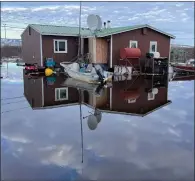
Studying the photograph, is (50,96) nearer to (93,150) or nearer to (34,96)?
(34,96)

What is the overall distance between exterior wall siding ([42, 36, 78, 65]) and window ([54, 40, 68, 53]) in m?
0.21

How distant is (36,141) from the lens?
4.77 m

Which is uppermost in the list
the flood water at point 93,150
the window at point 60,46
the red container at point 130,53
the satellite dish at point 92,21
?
the satellite dish at point 92,21

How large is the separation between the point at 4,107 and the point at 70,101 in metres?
2.07

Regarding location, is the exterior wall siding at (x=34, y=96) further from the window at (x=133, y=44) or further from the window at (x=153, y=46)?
the window at (x=153, y=46)

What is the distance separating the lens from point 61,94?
33.0 ft

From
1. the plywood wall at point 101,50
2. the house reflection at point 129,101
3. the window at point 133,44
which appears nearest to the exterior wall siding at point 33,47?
the plywood wall at point 101,50

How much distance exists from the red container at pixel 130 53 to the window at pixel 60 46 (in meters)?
4.33

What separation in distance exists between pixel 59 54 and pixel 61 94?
9.36 metres

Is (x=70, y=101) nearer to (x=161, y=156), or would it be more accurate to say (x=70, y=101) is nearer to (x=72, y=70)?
(x=161, y=156)

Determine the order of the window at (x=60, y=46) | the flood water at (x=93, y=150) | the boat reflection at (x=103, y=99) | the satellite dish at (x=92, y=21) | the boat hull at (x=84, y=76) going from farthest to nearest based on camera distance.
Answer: the window at (x=60, y=46) < the satellite dish at (x=92, y=21) < the boat hull at (x=84, y=76) < the boat reflection at (x=103, y=99) < the flood water at (x=93, y=150)

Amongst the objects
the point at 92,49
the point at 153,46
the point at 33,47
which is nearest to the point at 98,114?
the point at 92,49

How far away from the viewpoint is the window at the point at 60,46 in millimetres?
18844

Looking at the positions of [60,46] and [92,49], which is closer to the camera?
[92,49]
